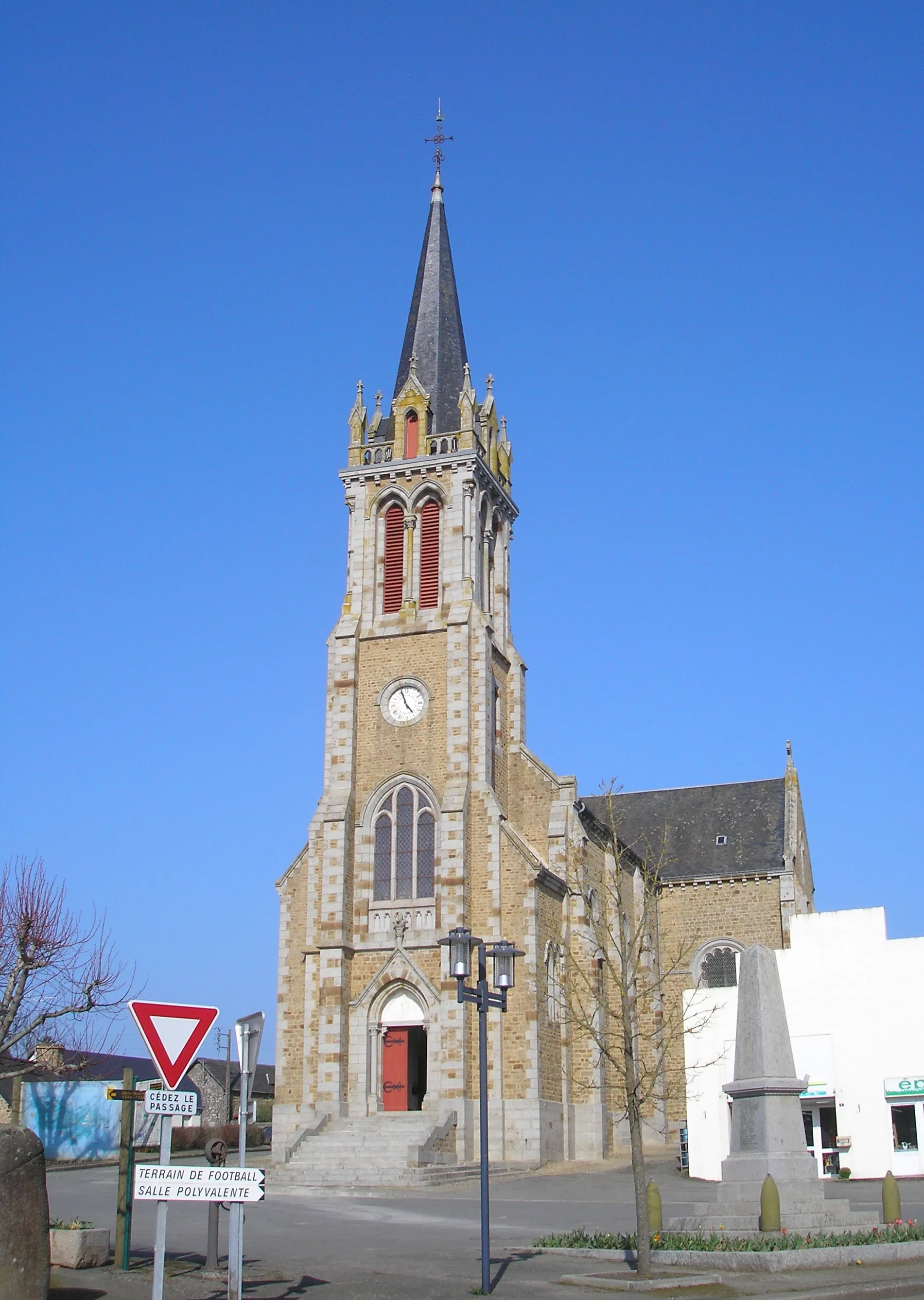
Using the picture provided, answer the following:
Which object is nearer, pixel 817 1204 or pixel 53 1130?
pixel 817 1204

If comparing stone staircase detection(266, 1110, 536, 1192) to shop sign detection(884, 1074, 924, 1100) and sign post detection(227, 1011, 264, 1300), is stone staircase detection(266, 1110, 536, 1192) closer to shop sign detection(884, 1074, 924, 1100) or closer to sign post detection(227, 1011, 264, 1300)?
shop sign detection(884, 1074, 924, 1100)

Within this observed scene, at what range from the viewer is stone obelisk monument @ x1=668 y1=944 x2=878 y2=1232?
16.2m

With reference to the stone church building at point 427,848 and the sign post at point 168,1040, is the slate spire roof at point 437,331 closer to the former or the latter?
the stone church building at point 427,848

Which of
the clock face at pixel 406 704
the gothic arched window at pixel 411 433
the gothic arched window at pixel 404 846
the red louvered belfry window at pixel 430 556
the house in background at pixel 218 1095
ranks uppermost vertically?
the gothic arched window at pixel 411 433

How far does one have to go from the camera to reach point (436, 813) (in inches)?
1407

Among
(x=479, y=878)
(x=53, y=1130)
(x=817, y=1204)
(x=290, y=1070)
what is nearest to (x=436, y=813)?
(x=479, y=878)

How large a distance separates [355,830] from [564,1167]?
412 inches

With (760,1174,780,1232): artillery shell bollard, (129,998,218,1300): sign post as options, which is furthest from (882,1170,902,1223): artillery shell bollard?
(129,998,218,1300): sign post

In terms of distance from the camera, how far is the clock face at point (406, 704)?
37094mm

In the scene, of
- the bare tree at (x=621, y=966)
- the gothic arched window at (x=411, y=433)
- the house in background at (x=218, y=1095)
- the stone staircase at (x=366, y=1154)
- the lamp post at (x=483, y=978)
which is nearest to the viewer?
the lamp post at (x=483, y=978)

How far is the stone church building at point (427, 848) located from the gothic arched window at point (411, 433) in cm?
7

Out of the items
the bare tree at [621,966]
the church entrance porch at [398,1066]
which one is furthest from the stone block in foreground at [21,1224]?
the church entrance porch at [398,1066]

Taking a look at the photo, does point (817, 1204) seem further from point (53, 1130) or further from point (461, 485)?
point (53, 1130)

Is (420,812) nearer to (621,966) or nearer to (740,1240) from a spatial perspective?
(621,966)
